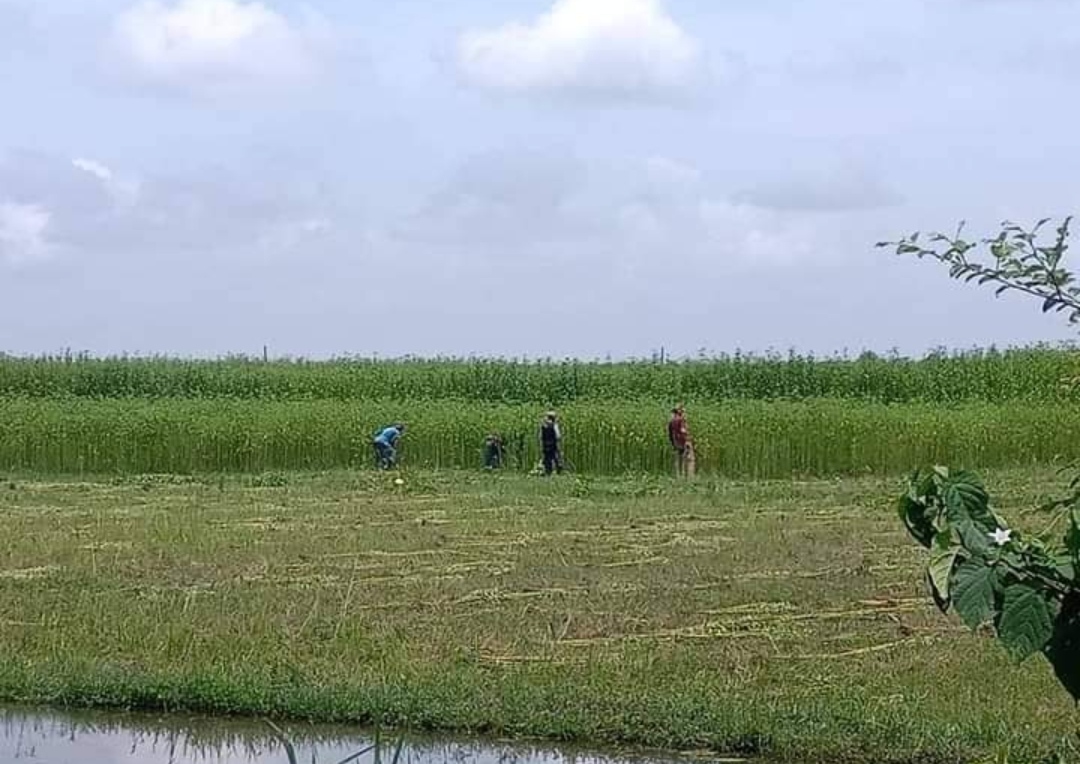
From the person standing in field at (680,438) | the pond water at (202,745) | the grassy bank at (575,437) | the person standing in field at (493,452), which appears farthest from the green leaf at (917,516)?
the person standing in field at (493,452)

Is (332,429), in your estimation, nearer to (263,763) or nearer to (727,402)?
(727,402)

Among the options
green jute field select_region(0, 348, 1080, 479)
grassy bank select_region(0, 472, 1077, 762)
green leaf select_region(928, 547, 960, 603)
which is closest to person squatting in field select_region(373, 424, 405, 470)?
green jute field select_region(0, 348, 1080, 479)

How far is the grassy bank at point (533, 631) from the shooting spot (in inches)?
316

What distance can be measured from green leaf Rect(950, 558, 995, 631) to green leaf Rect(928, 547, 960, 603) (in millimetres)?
15

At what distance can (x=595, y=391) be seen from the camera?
3353 cm

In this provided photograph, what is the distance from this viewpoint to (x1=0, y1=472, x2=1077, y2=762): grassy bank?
8.02m

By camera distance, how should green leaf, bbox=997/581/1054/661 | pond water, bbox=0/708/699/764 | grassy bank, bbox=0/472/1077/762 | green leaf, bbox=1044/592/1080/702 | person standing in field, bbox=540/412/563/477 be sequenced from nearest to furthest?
1. green leaf, bbox=997/581/1054/661
2. green leaf, bbox=1044/592/1080/702
3. pond water, bbox=0/708/699/764
4. grassy bank, bbox=0/472/1077/762
5. person standing in field, bbox=540/412/563/477

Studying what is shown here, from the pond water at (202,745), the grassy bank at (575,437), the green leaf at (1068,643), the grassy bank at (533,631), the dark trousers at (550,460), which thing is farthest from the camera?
the grassy bank at (575,437)

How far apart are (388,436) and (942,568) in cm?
2391

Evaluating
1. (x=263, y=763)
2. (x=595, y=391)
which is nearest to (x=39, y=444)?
(x=595, y=391)

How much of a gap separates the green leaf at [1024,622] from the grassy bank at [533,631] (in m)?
2.77

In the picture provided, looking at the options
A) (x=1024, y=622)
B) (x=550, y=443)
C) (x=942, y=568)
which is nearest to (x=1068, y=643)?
(x=1024, y=622)

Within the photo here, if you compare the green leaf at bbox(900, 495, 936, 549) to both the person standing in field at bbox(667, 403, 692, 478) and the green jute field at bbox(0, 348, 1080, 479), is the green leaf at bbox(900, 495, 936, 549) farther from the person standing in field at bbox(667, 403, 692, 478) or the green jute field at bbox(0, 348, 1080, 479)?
the person standing in field at bbox(667, 403, 692, 478)

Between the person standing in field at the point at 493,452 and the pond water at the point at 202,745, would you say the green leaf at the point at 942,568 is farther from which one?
the person standing in field at the point at 493,452
